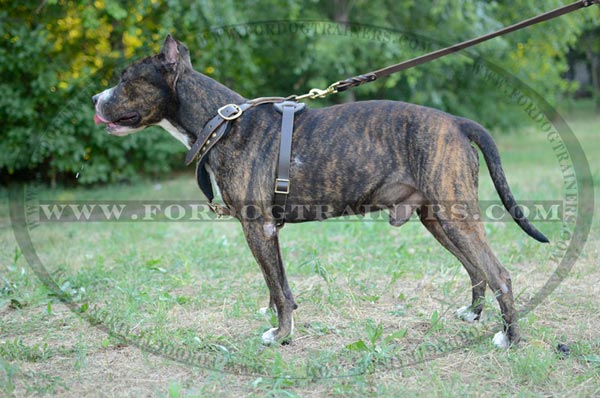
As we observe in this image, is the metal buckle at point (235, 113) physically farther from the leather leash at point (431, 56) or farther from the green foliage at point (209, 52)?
the green foliage at point (209, 52)

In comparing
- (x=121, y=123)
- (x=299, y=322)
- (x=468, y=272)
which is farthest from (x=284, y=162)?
(x=468, y=272)

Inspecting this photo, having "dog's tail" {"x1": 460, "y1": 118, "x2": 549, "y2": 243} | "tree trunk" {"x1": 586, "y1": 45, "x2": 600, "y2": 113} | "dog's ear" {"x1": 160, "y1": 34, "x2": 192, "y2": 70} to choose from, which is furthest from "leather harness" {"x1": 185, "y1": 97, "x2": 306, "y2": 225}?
"tree trunk" {"x1": 586, "y1": 45, "x2": 600, "y2": 113}

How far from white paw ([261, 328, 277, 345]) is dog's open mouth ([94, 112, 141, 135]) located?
1.51 meters

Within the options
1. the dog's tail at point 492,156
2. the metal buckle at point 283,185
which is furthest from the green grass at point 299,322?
the metal buckle at point 283,185

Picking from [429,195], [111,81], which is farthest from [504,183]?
[111,81]

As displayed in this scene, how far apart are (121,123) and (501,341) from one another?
2.60 meters

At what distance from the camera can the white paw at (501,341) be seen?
10.7 ft

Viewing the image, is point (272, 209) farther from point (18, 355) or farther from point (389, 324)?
point (18, 355)

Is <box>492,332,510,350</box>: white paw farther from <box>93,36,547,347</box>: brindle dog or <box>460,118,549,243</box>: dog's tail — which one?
<box>460,118,549,243</box>: dog's tail

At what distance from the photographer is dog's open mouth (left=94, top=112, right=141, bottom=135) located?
348 centimetres

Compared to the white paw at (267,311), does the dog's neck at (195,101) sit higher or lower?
higher

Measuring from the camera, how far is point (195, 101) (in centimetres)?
346

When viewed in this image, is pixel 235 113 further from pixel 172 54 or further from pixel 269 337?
pixel 269 337

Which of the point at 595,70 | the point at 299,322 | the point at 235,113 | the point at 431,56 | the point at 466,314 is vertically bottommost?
the point at 299,322
